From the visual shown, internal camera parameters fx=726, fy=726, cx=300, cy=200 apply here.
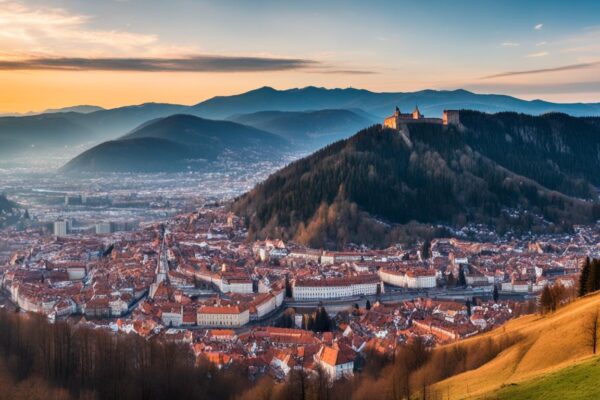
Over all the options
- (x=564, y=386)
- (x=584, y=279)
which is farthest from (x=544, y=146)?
(x=564, y=386)

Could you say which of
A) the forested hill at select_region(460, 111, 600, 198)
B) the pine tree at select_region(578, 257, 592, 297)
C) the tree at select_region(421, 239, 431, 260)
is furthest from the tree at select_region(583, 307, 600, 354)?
the forested hill at select_region(460, 111, 600, 198)

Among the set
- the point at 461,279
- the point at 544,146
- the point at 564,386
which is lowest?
the point at 461,279

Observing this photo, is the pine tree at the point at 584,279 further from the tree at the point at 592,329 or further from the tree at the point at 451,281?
the tree at the point at 451,281

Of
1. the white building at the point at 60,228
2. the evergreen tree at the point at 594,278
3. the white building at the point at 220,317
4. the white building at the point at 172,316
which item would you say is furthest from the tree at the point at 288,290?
the white building at the point at 60,228

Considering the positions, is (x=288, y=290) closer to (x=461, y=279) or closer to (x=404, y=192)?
(x=461, y=279)

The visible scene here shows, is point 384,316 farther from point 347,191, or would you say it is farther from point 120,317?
point 347,191

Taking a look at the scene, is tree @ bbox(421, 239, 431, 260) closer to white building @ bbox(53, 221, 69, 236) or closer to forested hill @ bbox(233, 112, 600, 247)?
forested hill @ bbox(233, 112, 600, 247)

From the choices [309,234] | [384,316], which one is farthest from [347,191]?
[384,316]
